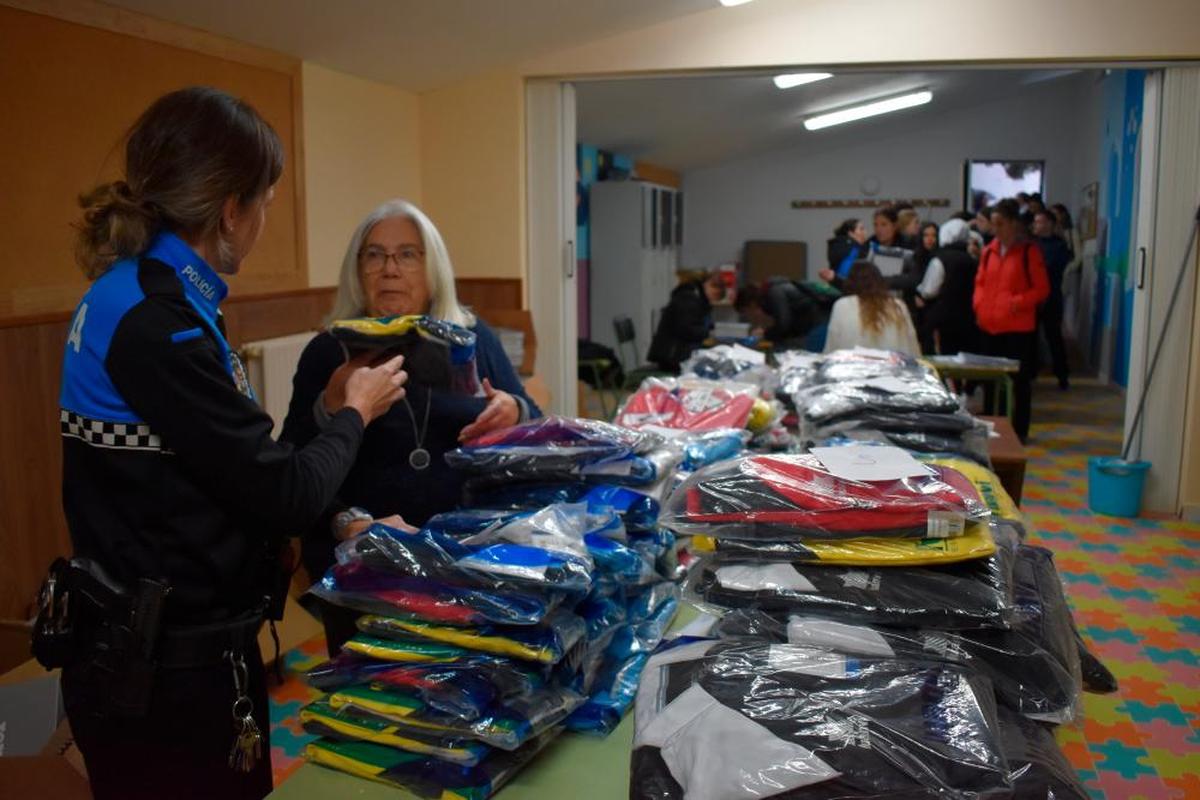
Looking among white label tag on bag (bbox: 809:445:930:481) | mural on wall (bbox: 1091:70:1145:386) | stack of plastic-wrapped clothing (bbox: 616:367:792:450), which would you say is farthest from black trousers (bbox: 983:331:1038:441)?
white label tag on bag (bbox: 809:445:930:481)

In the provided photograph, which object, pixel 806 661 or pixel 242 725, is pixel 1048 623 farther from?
pixel 242 725

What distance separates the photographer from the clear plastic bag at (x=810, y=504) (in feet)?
4.13

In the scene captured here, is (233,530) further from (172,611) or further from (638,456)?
(638,456)

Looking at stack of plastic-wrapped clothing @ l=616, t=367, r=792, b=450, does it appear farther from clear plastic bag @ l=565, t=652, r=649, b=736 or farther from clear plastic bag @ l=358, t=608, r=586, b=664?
clear plastic bag @ l=358, t=608, r=586, b=664

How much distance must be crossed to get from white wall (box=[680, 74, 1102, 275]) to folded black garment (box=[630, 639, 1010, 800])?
415 inches

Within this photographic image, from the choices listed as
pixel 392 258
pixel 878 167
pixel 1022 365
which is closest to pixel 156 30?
pixel 392 258

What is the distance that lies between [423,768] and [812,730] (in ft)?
1.69

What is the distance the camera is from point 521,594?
122 cm

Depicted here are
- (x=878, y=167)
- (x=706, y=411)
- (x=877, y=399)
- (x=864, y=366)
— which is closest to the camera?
(x=877, y=399)

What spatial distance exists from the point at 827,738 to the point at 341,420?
84cm

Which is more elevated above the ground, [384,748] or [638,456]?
[638,456]

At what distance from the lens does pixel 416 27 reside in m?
4.00

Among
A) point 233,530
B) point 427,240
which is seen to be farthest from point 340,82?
point 233,530

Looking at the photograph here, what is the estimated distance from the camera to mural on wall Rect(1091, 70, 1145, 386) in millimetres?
8336
